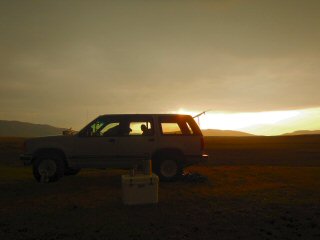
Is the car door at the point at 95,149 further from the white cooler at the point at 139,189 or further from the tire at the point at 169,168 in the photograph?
the white cooler at the point at 139,189

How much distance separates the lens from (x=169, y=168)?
12172 millimetres

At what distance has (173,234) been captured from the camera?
6020mm

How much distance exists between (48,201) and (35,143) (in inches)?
144

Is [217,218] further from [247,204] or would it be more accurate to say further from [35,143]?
[35,143]

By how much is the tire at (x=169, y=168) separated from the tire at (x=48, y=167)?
10.4ft

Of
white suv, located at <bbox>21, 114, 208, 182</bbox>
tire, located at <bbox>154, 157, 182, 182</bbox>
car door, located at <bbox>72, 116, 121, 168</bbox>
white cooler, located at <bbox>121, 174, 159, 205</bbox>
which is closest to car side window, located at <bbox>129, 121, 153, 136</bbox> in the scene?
white suv, located at <bbox>21, 114, 208, 182</bbox>

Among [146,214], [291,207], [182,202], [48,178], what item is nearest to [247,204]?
[291,207]

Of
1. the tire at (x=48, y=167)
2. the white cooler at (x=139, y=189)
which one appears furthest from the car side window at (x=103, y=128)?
the white cooler at (x=139, y=189)

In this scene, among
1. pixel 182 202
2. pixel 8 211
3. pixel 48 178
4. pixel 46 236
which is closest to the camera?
pixel 46 236

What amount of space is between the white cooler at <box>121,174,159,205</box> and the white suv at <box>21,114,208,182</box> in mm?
3508

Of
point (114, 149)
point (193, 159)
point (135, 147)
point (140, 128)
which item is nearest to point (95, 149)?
point (114, 149)

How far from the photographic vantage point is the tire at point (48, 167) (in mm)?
11973

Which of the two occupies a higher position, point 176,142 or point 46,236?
point 176,142

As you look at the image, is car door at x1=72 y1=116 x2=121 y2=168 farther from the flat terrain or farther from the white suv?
the flat terrain
